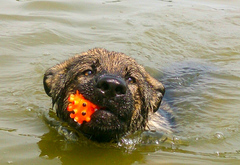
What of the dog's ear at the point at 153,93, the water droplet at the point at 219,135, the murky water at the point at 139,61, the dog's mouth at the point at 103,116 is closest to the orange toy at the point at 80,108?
the dog's mouth at the point at 103,116

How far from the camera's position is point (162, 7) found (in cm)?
1244

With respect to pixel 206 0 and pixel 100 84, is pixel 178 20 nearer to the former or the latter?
pixel 206 0

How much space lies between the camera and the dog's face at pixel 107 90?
407 cm

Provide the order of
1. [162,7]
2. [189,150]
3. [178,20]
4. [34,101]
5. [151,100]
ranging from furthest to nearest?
[162,7] < [178,20] < [34,101] < [151,100] < [189,150]

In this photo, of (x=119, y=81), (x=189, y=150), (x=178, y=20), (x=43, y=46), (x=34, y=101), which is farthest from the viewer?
(x=178, y=20)

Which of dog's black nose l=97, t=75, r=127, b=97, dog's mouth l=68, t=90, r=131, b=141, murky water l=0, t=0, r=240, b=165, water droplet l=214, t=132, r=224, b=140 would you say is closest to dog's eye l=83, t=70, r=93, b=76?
dog's mouth l=68, t=90, r=131, b=141

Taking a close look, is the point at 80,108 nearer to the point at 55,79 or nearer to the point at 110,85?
the point at 110,85

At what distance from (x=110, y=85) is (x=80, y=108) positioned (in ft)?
1.61

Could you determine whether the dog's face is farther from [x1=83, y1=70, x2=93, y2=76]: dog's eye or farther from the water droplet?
the water droplet

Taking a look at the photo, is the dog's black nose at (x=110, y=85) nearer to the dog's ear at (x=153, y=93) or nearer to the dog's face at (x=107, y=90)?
the dog's face at (x=107, y=90)

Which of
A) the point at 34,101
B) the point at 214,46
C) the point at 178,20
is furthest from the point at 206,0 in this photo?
the point at 34,101

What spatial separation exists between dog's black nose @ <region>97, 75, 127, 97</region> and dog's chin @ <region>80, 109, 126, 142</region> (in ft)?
0.73

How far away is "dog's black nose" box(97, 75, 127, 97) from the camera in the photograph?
394cm

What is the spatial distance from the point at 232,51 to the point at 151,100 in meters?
4.86
